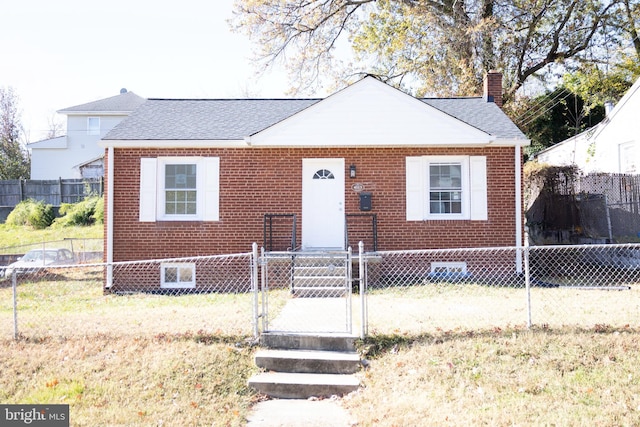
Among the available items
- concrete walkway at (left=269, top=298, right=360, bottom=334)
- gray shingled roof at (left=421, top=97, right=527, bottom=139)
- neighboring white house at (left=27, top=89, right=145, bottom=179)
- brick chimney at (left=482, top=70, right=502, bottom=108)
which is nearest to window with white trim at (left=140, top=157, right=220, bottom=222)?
concrete walkway at (left=269, top=298, right=360, bottom=334)

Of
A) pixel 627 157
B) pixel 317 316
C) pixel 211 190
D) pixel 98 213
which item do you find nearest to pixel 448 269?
pixel 317 316

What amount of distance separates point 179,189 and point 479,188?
689cm

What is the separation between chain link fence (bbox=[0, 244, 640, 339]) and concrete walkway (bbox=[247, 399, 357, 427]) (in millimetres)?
1396

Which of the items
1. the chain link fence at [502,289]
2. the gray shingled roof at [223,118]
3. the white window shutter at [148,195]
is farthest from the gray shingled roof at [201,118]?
the chain link fence at [502,289]

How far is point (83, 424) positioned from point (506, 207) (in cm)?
964

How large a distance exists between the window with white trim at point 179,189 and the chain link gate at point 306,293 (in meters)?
2.16

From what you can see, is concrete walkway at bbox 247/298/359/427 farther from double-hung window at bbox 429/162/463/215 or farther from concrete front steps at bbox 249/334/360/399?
double-hung window at bbox 429/162/463/215

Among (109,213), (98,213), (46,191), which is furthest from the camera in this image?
(46,191)

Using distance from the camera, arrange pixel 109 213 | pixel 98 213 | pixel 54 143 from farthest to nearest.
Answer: pixel 54 143 < pixel 98 213 < pixel 109 213

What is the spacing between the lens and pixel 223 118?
42.2ft

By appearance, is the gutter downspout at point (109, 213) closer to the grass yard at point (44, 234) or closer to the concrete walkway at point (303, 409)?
the concrete walkway at point (303, 409)

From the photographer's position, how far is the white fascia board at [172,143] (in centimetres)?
1138

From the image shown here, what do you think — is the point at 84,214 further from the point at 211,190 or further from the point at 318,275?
the point at 318,275

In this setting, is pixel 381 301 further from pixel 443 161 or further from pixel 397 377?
pixel 443 161
